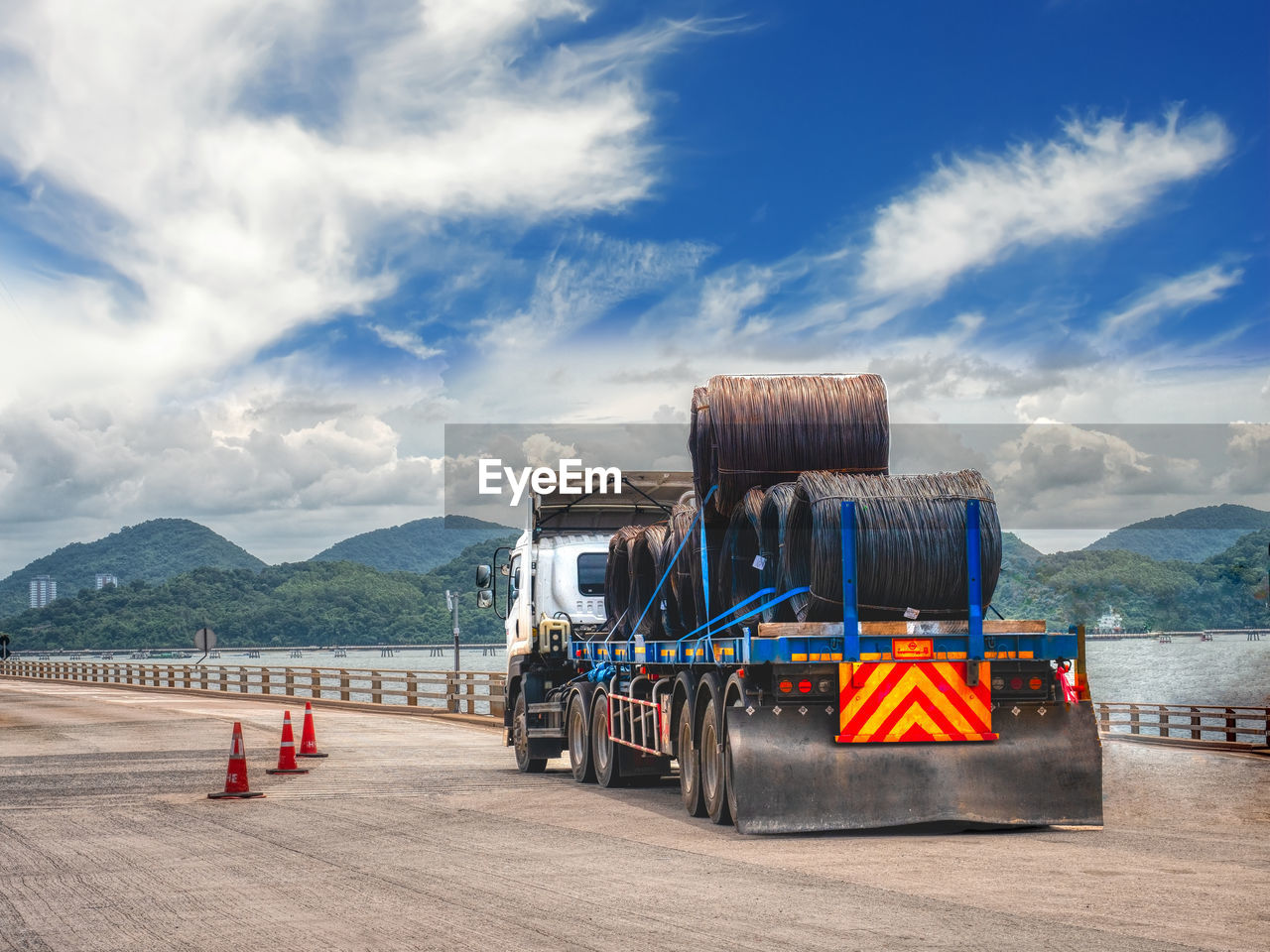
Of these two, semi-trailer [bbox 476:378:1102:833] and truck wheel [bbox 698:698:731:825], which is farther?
truck wheel [bbox 698:698:731:825]

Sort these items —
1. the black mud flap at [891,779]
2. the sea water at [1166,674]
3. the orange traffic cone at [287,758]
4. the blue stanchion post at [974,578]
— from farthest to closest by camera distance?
1. the sea water at [1166,674]
2. the orange traffic cone at [287,758]
3. the blue stanchion post at [974,578]
4. the black mud flap at [891,779]

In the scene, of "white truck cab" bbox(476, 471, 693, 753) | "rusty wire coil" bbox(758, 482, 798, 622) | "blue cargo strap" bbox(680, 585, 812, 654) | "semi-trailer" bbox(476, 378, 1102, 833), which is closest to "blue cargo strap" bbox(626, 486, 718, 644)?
"rusty wire coil" bbox(758, 482, 798, 622)

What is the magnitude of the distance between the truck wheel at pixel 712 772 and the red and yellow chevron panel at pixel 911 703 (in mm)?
1322

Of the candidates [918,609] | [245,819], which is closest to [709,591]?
[918,609]

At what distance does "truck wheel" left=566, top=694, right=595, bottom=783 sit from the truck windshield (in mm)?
1656

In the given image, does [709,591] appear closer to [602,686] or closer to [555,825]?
[555,825]

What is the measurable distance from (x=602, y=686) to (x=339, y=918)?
345 inches

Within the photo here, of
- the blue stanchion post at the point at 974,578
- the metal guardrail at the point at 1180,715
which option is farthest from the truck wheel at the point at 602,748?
the metal guardrail at the point at 1180,715

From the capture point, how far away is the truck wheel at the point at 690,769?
42.7 feet

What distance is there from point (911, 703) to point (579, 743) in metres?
6.88

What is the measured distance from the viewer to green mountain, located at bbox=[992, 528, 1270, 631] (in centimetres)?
1296

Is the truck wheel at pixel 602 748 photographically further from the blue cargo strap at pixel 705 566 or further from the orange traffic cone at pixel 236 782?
the orange traffic cone at pixel 236 782

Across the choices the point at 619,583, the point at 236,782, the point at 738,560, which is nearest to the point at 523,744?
the point at 619,583

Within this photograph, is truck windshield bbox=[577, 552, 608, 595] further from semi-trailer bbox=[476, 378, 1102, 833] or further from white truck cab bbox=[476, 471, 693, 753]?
semi-trailer bbox=[476, 378, 1102, 833]
